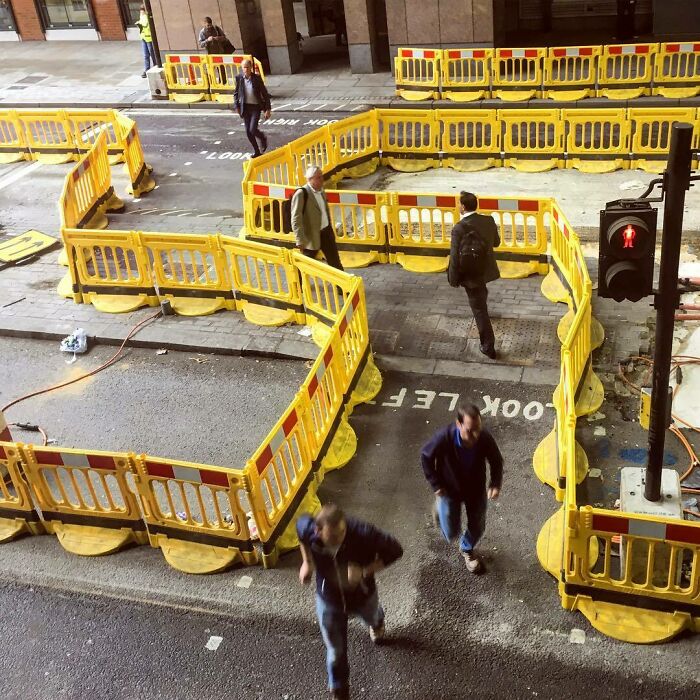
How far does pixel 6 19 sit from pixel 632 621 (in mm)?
33490

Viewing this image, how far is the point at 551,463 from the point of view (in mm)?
8625

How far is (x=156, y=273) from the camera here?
12523 mm

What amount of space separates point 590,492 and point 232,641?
145 inches

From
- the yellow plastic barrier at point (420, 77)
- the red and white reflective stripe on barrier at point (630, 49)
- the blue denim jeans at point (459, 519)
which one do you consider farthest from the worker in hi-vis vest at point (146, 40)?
the blue denim jeans at point (459, 519)

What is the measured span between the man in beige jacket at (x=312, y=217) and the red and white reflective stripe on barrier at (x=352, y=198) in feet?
4.44

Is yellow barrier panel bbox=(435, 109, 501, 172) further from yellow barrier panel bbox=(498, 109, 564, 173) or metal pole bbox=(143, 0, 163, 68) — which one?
metal pole bbox=(143, 0, 163, 68)

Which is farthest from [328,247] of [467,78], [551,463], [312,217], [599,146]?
[467,78]

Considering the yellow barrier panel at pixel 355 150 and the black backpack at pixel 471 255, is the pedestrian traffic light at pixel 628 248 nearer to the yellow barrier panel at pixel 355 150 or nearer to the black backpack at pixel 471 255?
the black backpack at pixel 471 255

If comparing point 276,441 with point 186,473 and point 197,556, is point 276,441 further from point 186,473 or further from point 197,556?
point 197,556

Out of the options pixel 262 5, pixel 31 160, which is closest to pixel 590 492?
pixel 31 160

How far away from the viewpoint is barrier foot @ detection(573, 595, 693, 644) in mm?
6675

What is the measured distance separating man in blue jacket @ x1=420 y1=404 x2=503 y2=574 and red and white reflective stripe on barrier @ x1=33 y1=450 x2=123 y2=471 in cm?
288

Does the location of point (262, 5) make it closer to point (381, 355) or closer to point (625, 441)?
point (381, 355)

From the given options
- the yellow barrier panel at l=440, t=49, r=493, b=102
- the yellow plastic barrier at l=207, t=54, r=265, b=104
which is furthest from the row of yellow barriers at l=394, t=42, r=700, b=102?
the yellow plastic barrier at l=207, t=54, r=265, b=104
